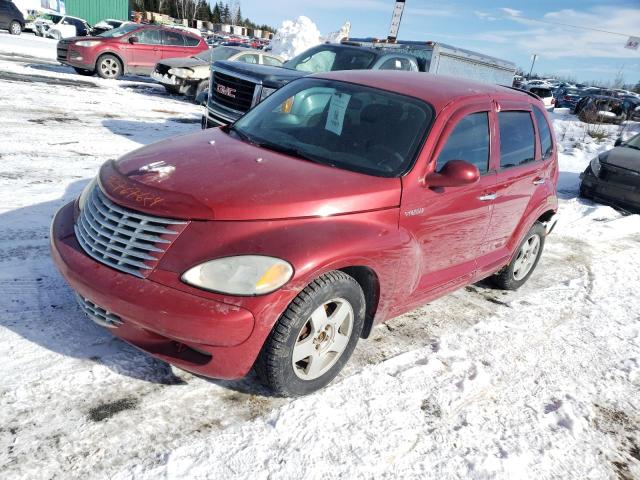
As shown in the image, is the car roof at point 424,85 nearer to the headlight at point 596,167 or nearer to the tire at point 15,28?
the headlight at point 596,167

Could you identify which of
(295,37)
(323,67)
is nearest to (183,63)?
(323,67)

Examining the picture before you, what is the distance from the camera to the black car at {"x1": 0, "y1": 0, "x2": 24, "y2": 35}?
25688 millimetres

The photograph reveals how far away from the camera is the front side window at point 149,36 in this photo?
15.3 metres

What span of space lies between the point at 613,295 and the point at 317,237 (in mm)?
3860

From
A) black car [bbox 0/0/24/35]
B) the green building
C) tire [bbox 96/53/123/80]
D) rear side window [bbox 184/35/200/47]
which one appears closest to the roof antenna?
rear side window [bbox 184/35/200/47]

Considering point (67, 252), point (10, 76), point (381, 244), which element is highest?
point (381, 244)

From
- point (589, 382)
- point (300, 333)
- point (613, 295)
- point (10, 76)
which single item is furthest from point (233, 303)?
point (10, 76)

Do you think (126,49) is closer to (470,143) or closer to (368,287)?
(470,143)

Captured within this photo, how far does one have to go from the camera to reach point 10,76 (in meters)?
12.3

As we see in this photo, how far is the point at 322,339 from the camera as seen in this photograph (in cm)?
282

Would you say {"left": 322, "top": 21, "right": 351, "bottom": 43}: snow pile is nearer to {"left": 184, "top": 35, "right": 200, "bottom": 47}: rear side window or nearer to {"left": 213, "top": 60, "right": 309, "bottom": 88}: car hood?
{"left": 184, "top": 35, "right": 200, "bottom": 47}: rear side window

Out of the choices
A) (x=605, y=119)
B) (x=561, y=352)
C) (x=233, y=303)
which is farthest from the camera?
(x=605, y=119)

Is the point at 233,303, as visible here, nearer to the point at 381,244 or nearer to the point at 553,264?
the point at 381,244

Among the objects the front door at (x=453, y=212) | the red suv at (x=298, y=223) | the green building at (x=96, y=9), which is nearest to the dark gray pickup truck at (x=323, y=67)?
the red suv at (x=298, y=223)
